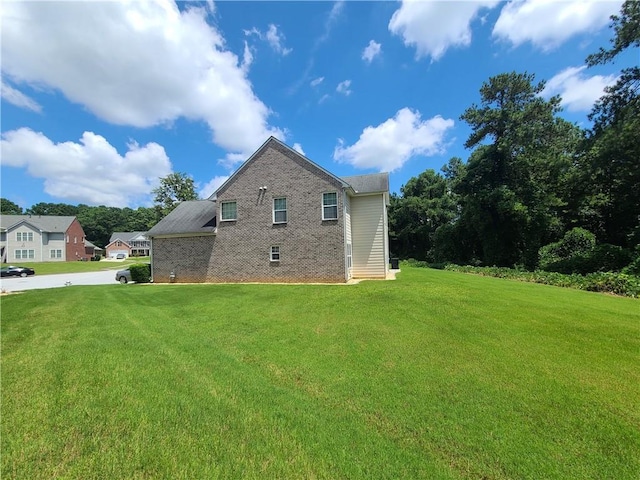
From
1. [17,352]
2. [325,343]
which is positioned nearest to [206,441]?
[325,343]

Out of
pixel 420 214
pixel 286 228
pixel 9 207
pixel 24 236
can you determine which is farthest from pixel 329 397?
pixel 9 207

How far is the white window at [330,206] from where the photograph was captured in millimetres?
15797

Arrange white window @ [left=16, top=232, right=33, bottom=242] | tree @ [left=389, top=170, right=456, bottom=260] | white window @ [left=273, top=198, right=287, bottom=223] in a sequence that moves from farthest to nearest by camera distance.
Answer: white window @ [left=16, top=232, right=33, bottom=242]
tree @ [left=389, top=170, right=456, bottom=260]
white window @ [left=273, top=198, right=287, bottom=223]

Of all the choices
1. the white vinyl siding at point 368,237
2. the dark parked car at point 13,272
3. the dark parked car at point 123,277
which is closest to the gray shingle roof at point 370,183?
the white vinyl siding at point 368,237

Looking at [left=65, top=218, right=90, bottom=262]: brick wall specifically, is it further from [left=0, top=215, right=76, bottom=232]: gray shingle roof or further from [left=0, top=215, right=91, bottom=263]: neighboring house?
[left=0, top=215, right=76, bottom=232]: gray shingle roof

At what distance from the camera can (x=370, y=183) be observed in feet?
58.5

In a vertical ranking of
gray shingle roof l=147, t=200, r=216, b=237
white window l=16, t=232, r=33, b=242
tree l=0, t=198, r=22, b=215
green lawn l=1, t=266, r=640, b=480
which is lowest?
green lawn l=1, t=266, r=640, b=480

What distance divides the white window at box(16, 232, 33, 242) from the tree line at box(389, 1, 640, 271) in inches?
2595

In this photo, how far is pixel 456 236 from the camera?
32188 millimetres

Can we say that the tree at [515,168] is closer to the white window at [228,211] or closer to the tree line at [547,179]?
the tree line at [547,179]

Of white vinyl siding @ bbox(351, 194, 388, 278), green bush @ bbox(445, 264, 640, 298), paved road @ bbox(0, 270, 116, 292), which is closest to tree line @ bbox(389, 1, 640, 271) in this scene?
green bush @ bbox(445, 264, 640, 298)

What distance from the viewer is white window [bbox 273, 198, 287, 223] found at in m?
16.7

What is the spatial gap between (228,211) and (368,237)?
8.25 metres

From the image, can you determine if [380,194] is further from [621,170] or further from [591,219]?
[591,219]
